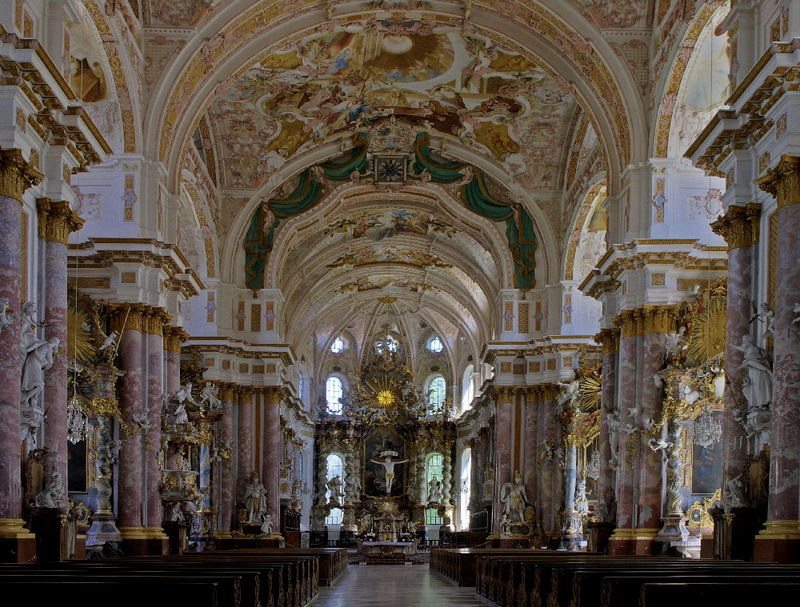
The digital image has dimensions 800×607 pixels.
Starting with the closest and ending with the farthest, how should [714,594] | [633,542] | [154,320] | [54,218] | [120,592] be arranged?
1. [714,594]
2. [120,592]
3. [54,218]
4. [633,542]
5. [154,320]

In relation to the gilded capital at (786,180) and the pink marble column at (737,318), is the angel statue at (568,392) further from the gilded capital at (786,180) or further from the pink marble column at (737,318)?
the gilded capital at (786,180)

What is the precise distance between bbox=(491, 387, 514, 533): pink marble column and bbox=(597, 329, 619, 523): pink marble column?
34.2 ft

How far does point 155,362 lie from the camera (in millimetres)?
20938

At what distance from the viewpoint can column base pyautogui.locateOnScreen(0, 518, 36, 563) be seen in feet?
40.8

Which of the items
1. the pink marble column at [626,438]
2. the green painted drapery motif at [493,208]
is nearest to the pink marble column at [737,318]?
the pink marble column at [626,438]

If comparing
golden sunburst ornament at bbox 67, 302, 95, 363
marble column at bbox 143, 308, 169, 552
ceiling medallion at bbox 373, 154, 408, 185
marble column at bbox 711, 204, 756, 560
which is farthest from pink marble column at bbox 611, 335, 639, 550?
ceiling medallion at bbox 373, 154, 408, 185

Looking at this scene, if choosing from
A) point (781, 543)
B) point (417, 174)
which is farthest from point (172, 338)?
point (781, 543)

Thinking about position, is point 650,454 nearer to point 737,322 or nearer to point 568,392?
point 737,322

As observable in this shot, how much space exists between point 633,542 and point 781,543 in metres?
7.50

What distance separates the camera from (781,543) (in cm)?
1279

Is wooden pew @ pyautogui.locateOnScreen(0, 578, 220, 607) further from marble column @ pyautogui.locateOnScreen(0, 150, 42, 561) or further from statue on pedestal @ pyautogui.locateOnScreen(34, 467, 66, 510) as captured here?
statue on pedestal @ pyautogui.locateOnScreen(34, 467, 66, 510)

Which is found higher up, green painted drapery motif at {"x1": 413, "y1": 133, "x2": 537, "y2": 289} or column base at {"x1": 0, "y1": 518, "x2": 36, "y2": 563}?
green painted drapery motif at {"x1": 413, "y1": 133, "x2": 537, "y2": 289}

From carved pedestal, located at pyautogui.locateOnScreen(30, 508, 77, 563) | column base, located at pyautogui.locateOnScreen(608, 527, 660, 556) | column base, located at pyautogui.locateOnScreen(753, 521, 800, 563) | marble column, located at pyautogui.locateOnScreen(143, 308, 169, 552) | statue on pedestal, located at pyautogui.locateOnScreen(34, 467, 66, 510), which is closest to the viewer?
column base, located at pyautogui.locateOnScreen(753, 521, 800, 563)

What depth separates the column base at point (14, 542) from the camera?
1243 centimetres
